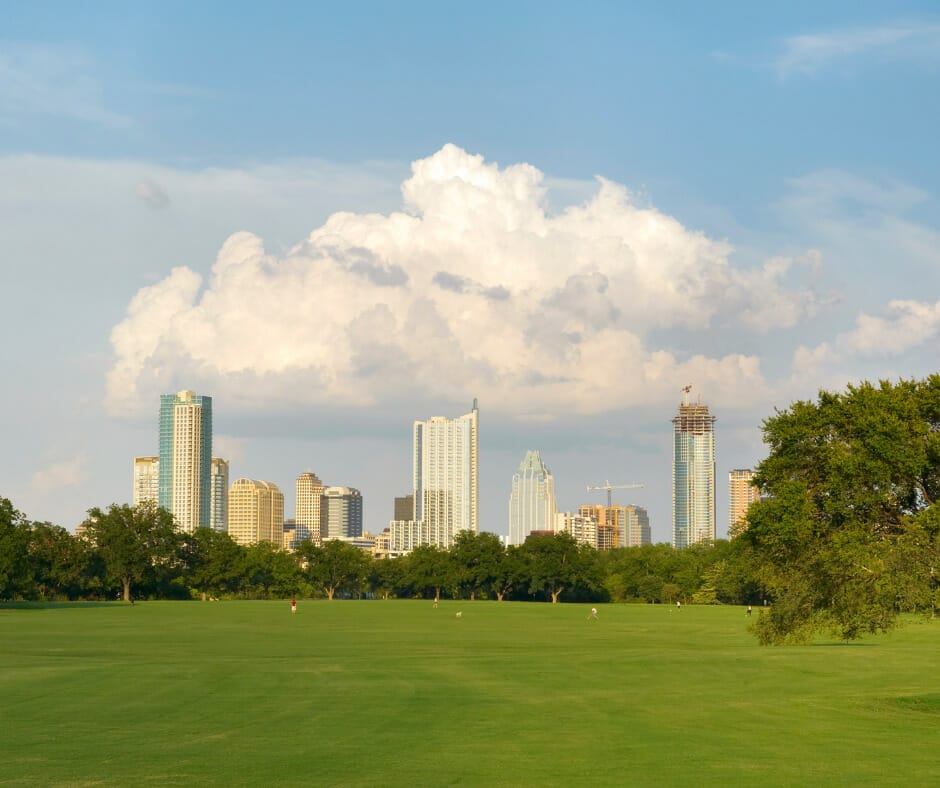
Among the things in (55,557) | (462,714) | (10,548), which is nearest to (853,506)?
(462,714)

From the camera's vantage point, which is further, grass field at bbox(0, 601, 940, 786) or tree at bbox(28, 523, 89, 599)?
tree at bbox(28, 523, 89, 599)

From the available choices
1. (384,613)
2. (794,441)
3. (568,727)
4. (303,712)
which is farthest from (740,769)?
(384,613)

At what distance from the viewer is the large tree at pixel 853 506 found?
44188 millimetres

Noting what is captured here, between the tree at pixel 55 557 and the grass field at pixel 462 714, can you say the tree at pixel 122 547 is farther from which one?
the grass field at pixel 462 714

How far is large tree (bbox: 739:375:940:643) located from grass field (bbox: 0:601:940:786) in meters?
3.81

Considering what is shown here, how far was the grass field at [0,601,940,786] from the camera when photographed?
29016 millimetres

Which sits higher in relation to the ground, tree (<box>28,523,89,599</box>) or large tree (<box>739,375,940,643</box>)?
large tree (<box>739,375,940,643</box>)

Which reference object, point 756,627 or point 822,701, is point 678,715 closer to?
point 822,701

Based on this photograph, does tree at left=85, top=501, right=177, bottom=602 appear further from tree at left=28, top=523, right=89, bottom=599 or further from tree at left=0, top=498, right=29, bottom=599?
tree at left=0, top=498, right=29, bottom=599

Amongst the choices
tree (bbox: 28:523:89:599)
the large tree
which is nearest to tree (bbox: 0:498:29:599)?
tree (bbox: 28:523:89:599)

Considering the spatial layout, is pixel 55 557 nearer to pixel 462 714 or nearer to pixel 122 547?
pixel 122 547

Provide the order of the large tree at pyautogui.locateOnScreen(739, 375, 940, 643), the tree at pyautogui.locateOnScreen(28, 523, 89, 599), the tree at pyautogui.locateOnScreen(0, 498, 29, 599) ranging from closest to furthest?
the large tree at pyautogui.locateOnScreen(739, 375, 940, 643) < the tree at pyautogui.locateOnScreen(0, 498, 29, 599) < the tree at pyautogui.locateOnScreen(28, 523, 89, 599)

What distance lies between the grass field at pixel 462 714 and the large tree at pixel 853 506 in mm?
3812

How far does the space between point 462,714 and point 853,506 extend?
16.3 meters
